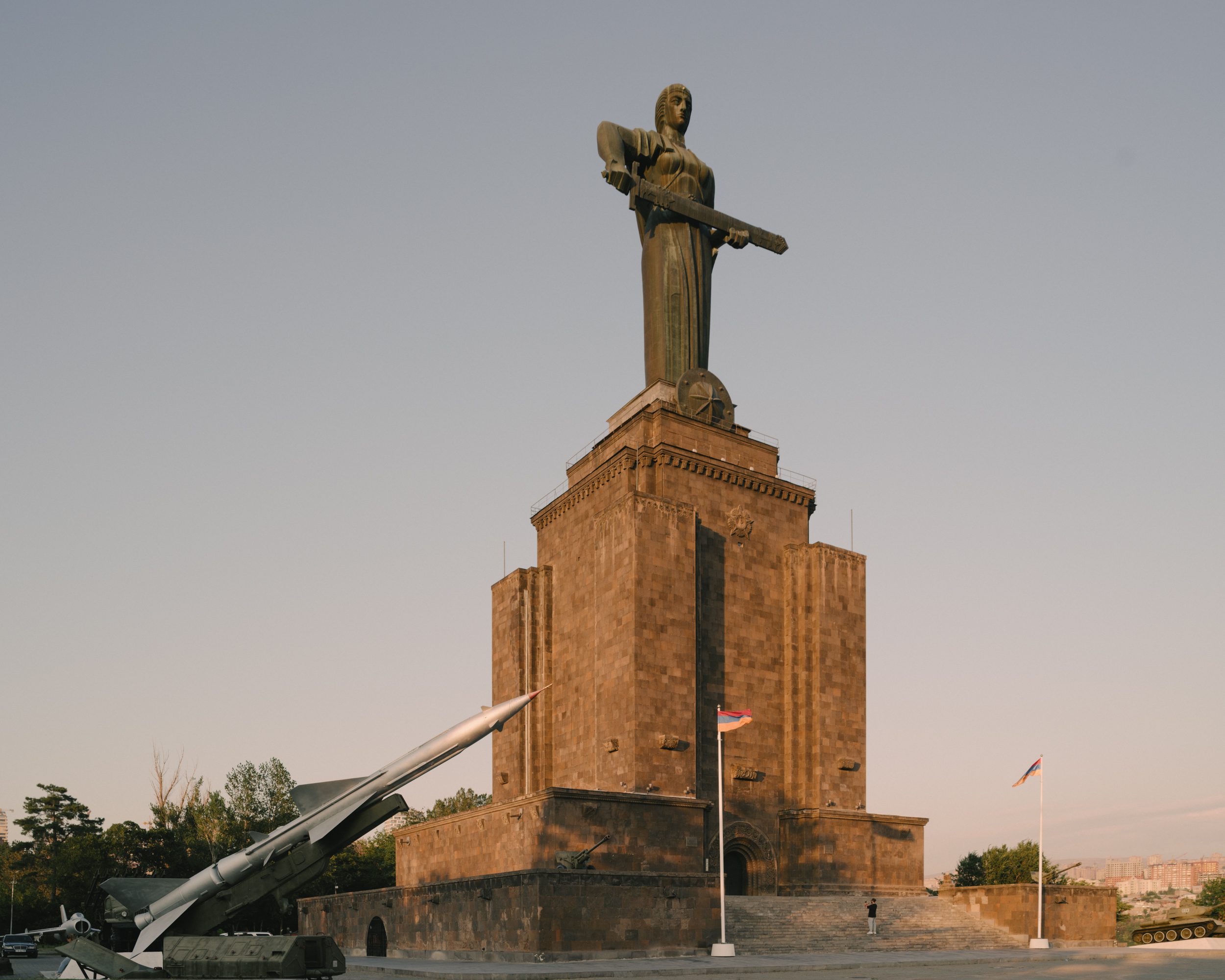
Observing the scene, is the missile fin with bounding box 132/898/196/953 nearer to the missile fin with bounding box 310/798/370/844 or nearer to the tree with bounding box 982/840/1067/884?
the missile fin with bounding box 310/798/370/844

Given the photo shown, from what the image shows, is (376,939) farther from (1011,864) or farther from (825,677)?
(1011,864)

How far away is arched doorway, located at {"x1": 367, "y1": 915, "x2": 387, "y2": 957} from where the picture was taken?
43.4 metres

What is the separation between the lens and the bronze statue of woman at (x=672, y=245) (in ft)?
182

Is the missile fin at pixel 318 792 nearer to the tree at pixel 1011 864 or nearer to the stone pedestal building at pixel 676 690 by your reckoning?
the stone pedestal building at pixel 676 690

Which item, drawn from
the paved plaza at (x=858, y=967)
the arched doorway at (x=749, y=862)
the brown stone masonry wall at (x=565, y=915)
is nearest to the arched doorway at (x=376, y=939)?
the brown stone masonry wall at (x=565, y=915)

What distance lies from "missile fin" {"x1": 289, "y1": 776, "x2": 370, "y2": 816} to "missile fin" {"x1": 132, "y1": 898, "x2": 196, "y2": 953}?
318cm

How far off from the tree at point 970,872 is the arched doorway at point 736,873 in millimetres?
42101

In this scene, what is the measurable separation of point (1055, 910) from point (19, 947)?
166 feet

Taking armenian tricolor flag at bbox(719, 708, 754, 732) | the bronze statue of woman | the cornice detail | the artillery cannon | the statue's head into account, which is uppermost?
the statue's head

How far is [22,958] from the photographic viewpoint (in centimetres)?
5438

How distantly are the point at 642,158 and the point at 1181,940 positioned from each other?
1703 inches

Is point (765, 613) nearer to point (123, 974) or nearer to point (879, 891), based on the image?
point (879, 891)

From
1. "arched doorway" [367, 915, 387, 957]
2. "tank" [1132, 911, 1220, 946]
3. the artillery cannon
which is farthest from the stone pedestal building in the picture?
"tank" [1132, 911, 1220, 946]

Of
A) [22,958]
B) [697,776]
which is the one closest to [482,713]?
[697,776]
